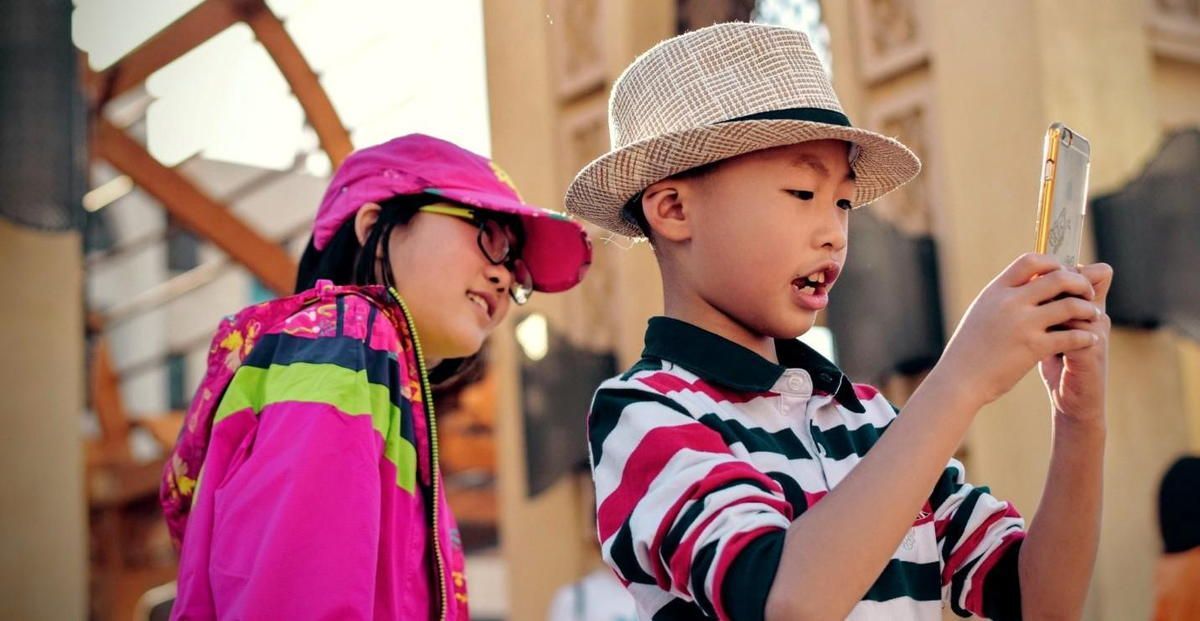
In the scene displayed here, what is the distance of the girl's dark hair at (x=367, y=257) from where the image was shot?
2004 millimetres

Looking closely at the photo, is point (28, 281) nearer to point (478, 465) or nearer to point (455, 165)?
point (455, 165)

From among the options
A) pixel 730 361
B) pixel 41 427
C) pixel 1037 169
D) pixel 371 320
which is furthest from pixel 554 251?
pixel 41 427

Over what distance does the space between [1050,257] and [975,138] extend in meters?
2.34

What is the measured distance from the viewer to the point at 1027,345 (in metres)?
1.12

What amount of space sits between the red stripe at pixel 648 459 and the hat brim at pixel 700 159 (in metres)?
0.29

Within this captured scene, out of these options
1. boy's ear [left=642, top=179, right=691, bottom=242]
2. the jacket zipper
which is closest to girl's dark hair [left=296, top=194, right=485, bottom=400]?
the jacket zipper

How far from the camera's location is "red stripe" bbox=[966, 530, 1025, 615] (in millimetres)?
1390

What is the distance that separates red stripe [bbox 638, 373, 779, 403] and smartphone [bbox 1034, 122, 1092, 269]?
0.31 m

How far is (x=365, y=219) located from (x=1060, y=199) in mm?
1111

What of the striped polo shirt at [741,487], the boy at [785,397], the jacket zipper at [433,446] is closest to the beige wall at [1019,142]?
the jacket zipper at [433,446]

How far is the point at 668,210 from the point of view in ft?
4.68

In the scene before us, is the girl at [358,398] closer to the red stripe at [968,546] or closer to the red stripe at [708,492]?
the red stripe at [708,492]

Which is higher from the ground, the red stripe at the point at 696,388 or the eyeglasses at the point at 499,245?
the eyeglasses at the point at 499,245

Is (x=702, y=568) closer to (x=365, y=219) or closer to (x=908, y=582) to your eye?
(x=908, y=582)
